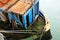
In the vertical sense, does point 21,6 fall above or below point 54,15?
above

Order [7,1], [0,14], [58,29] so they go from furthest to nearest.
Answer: [58,29]
[7,1]
[0,14]

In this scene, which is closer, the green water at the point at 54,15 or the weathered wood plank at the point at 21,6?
the weathered wood plank at the point at 21,6

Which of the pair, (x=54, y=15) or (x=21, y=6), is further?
(x=54, y=15)

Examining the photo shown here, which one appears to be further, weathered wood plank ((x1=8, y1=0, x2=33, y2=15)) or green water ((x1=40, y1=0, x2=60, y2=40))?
green water ((x1=40, y1=0, x2=60, y2=40))

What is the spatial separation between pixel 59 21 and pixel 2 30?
0.82 meters

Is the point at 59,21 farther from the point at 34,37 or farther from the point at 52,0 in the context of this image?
the point at 34,37

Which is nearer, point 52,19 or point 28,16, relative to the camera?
point 28,16

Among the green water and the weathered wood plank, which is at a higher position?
the weathered wood plank

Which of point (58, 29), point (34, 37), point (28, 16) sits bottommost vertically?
point (58, 29)

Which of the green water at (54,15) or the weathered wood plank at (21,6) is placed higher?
the weathered wood plank at (21,6)

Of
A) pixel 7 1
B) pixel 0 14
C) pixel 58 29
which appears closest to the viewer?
pixel 0 14

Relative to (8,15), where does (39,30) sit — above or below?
below

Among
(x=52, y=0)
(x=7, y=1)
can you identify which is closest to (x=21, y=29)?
(x=7, y=1)

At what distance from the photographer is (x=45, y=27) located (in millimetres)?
1382
